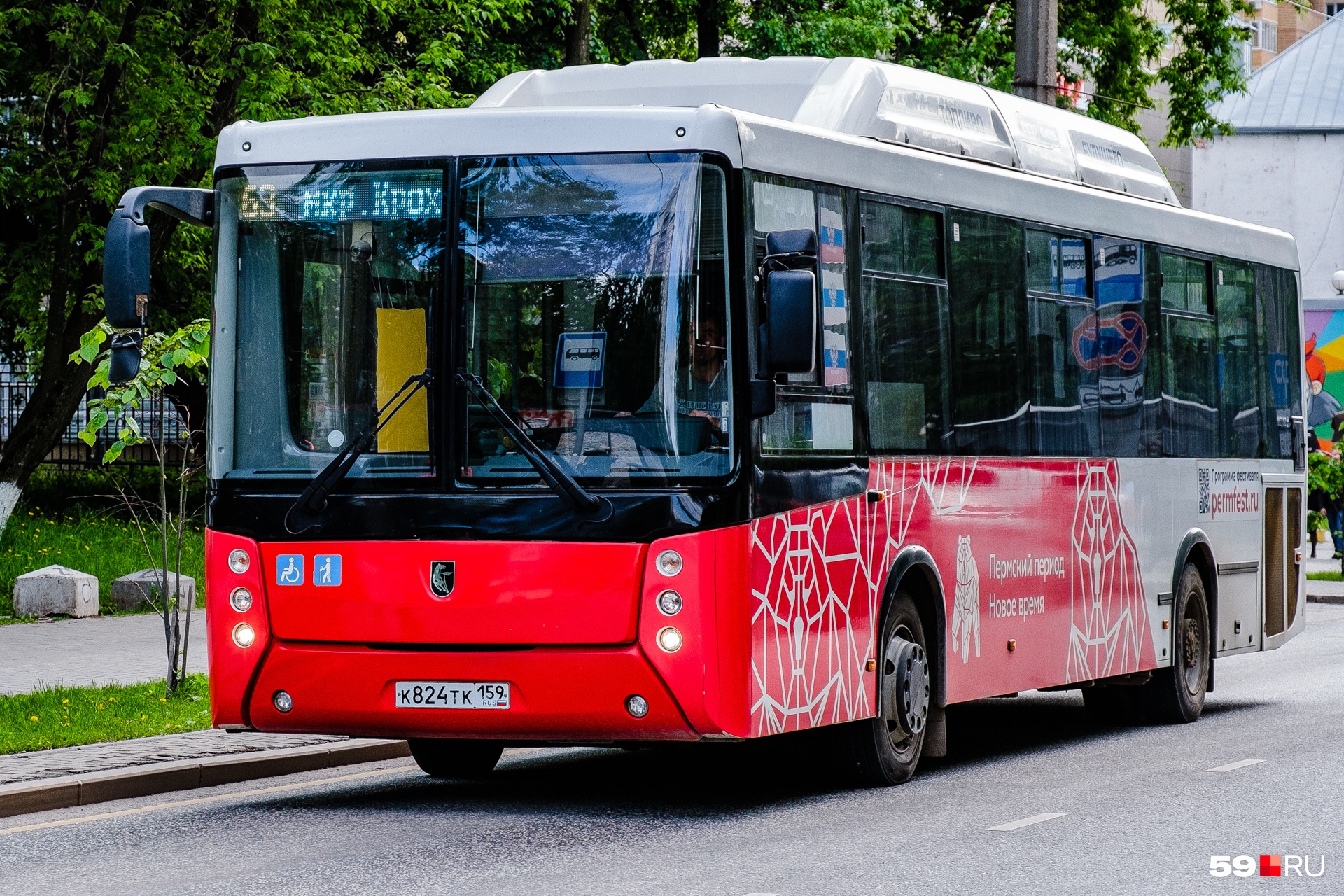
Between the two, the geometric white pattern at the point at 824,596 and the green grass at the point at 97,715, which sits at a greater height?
the geometric white pattern at the point at 824,596

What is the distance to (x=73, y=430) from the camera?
29094 millimetres

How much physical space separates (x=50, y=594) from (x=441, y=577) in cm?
1129

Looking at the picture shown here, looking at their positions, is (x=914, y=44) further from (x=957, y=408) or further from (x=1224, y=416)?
(x=957, y=408)

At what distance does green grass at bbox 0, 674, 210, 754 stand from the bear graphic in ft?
13.7

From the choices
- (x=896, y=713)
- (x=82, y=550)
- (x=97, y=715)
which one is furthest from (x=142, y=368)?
(x=82, y=550)

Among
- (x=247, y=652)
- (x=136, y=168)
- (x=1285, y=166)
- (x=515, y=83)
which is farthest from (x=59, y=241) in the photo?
(x=1285, y=166)

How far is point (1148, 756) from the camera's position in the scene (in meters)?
12.1

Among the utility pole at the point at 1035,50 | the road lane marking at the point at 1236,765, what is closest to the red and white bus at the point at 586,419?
the road lane marking at the point at 1236,765

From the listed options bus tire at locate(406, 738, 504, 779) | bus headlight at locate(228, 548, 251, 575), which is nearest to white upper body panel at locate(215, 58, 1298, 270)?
bus headlight at locate(228, 548, 251, 575)

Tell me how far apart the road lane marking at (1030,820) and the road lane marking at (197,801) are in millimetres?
3518

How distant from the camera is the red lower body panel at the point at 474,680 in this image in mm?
8898

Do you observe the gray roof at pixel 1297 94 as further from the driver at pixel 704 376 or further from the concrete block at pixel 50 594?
the driver at pixel 704 376

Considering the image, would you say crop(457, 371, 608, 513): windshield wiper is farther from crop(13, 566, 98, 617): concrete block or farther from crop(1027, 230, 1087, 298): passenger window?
crop(13, 566, 98, 617): concrete block

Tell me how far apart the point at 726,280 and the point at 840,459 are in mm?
1245
